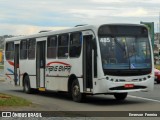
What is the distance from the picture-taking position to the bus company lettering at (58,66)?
18636mm

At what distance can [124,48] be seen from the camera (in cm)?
1656

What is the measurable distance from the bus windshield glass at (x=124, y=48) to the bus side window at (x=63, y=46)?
272 centimetres

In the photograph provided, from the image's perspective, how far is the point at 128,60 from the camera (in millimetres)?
16516

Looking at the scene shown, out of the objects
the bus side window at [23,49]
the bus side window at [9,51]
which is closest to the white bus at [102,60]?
the bus side window at [23,49]

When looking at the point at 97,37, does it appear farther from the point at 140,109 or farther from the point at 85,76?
the point at 140,109

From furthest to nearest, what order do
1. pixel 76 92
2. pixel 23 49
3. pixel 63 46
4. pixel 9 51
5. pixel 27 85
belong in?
pixel 9 51 → pixel 23 49 → pixel 27 85 → pixel 63 46 → pixel 76 92

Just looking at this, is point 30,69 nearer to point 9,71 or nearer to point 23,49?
point 23,49

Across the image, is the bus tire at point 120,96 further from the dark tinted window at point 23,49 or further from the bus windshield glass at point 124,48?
the dark tinted window at point 23,49

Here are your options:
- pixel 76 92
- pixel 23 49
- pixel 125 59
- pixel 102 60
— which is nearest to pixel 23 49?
pixel 23 49

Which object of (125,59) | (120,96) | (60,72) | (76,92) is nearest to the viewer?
(125,59)

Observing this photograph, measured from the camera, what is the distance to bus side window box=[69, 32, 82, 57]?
57.8ft

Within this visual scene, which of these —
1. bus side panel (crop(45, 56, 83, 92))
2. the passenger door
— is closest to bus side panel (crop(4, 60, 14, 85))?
the passenger door

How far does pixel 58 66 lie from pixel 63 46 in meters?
0.97

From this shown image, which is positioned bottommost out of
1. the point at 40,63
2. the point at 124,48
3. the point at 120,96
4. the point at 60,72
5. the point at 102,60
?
the point at 120,96
